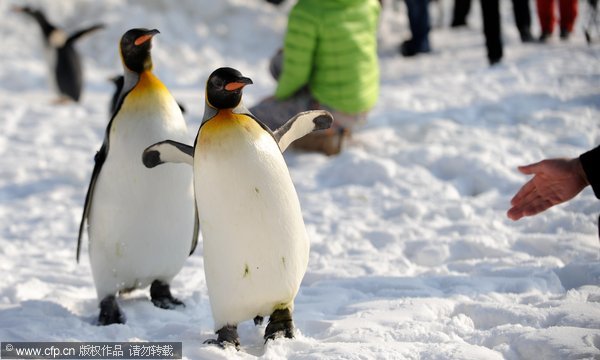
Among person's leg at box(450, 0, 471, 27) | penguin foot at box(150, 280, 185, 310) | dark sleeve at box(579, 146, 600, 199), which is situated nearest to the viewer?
dark sleeve at box(579, 146, 600, 199)

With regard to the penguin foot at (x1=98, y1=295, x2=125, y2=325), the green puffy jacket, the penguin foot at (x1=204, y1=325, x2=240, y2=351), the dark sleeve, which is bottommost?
the penguin foot at (x1=98, y1=295, x2=125, y2=325)

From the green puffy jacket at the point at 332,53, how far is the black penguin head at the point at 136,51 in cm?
235

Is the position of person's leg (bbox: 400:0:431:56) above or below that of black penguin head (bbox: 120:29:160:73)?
below

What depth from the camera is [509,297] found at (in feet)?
10.8

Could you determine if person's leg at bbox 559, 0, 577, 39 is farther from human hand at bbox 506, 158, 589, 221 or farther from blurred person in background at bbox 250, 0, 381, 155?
human hand at bbox 506, 158, 589, 221

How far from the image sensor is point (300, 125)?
3018mm

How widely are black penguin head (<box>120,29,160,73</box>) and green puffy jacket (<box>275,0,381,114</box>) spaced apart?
235cm

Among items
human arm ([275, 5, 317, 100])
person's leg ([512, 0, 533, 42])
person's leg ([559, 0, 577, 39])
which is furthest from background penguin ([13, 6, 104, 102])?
person's leg ([559, 0, 577, 39])

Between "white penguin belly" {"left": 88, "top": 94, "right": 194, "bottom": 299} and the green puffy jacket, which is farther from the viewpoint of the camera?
the green puffy jacket

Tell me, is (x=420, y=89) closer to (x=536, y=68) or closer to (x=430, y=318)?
(x=536, y=68)

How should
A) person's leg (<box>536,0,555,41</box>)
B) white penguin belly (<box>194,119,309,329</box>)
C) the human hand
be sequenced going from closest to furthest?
the human hand
white penguin belly (<box>194,119,309,329</box>)
person's leg (<box>536,0,555,41</box>)

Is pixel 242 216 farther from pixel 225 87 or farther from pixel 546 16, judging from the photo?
pixel 546 16

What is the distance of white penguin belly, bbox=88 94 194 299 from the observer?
319 cm

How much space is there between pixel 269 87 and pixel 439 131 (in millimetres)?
2590
